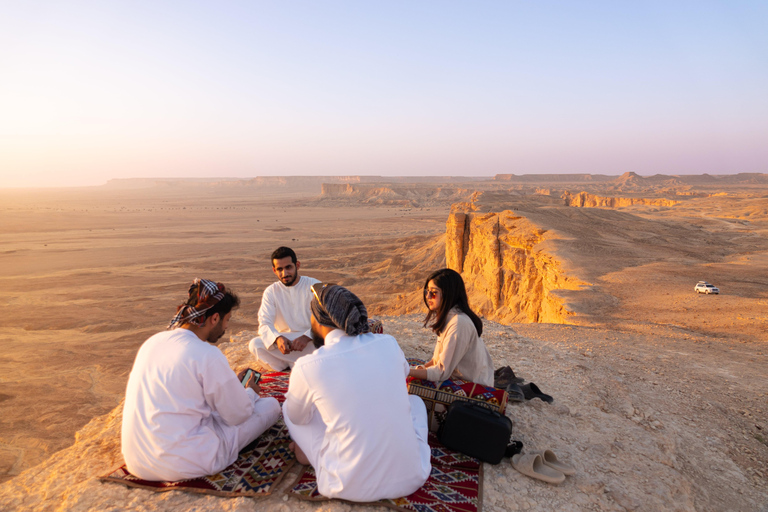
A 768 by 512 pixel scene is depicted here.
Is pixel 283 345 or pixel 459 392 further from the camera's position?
pixel 283 345

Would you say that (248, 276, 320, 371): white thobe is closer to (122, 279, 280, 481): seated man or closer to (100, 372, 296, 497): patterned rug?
(100, 372, 296, 497): patterned rug

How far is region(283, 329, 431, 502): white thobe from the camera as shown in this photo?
245cm

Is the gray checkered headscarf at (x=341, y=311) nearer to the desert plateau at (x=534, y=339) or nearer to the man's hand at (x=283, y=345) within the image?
the desert plateau at (x=534, y=339)

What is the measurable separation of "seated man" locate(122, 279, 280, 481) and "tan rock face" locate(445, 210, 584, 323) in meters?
11.5

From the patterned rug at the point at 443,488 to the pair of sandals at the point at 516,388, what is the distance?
1333mm

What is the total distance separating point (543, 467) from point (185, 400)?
281 cm

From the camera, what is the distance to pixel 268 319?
5.13 meters

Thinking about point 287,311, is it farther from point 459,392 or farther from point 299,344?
point 459,392

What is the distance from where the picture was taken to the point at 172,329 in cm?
293

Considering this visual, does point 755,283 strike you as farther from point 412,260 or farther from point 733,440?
point 412,260

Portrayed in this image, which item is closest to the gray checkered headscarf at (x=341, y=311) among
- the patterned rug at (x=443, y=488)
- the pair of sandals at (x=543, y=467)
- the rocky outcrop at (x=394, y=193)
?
the patterned rug at (x=443, y=488)

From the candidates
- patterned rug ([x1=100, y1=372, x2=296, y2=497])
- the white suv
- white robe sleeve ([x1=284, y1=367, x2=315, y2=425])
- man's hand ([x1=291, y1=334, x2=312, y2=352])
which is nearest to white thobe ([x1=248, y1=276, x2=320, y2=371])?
man's hand ([x1=291, y1=334, x2=312, y2=352])

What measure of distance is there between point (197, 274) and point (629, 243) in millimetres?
25380

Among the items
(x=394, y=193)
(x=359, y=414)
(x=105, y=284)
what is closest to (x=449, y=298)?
(x=359, y=414)
